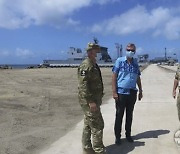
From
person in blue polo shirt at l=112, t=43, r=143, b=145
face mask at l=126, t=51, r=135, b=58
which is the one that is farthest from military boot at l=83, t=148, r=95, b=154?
face mask at l=126, t=51, r=135, b=58

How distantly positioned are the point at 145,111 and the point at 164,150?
499 cm

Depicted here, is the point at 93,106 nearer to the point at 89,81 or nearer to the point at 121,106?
the point at 89,81

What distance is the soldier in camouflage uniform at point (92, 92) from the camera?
20.9 feet

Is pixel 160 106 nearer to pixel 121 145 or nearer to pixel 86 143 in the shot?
pixel 121 145

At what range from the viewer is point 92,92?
6.44 meters

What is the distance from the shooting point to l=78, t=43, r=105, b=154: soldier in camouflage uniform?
636 centimetres

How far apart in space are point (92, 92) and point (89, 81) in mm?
196

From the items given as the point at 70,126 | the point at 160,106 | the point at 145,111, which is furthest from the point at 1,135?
the point at 160,106

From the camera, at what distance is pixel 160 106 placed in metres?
13.4

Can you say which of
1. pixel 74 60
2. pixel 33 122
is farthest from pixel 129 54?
pixel 74 60

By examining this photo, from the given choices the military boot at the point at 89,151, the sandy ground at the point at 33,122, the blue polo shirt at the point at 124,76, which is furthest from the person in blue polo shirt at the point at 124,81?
the sandy ground at the point at 33,122

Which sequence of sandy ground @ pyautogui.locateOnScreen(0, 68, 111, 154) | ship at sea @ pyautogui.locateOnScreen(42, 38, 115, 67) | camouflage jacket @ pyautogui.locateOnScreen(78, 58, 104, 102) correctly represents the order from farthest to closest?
ship at sea @ pyautogui.locateOnScreen(42, 38, 115, 67)
sandy ground @ pyautogui.locateOnScreen(0, 68, 111, 154)
camouflage jacket @ pyautogui.locateOnScreen(78, 58, 104, 102)

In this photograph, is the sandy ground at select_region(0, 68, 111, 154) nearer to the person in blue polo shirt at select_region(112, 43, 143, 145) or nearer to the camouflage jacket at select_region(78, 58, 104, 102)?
the person in blue polo shirt at select_region(112, 43, 143, 145)

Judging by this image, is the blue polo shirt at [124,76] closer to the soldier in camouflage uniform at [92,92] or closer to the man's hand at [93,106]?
the soldier in camouflage uniform at [92,92]
